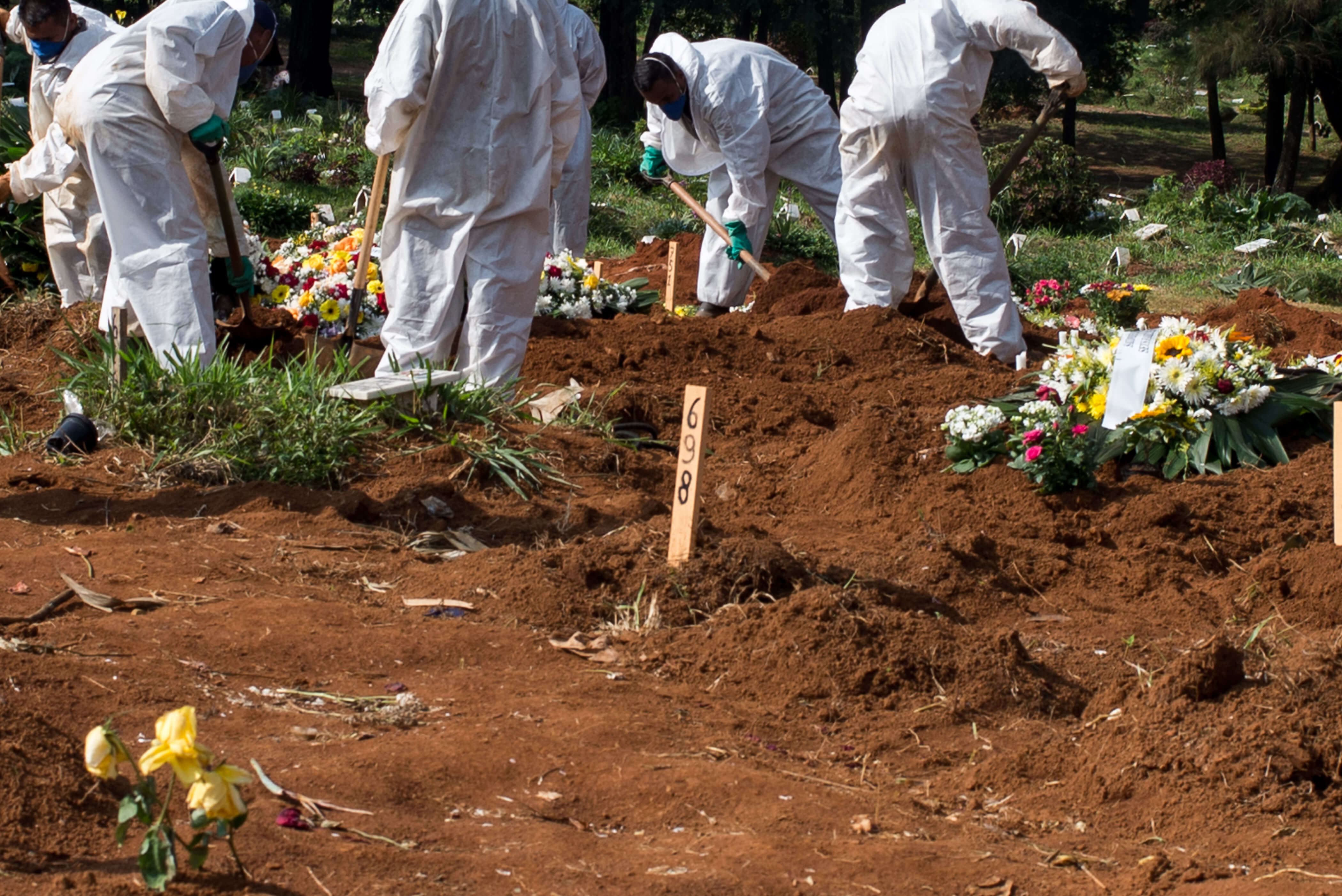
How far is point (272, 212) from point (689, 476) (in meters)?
7.54

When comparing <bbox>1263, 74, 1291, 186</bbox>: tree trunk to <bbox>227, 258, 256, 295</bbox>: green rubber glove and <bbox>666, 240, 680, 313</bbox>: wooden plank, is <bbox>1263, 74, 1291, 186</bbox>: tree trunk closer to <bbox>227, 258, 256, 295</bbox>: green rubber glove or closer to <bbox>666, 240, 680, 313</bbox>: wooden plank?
<bbox>666, 240, 680, 313</bbox>: wooden plank

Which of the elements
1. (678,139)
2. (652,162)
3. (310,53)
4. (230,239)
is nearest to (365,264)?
(230,239)

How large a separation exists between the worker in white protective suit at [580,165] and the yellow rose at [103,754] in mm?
7734

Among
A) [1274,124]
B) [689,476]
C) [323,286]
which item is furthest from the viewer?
[1274,124]

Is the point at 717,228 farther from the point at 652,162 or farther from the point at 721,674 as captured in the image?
the point at 721,674

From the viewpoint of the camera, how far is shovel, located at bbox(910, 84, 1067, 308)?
22.4 ft

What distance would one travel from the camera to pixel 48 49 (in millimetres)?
6418

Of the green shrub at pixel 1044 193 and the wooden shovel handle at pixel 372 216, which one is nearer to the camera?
the wooden shovel handle at pixel 372 216

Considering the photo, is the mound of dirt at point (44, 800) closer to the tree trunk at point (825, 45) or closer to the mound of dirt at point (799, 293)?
the mound of dirt at point (799, 293)

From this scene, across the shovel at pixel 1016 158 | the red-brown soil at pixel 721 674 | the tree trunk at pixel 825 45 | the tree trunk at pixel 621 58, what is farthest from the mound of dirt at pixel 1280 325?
the tree trunk at pixel 621 58

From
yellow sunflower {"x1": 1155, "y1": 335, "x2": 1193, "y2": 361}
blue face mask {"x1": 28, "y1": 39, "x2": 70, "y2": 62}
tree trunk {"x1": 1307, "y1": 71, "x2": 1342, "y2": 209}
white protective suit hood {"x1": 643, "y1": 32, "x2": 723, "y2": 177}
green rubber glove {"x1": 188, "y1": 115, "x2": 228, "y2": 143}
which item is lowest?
tree trunk {"x1": 1307, "y1": 71, "x2": 1342, "y2": 209}

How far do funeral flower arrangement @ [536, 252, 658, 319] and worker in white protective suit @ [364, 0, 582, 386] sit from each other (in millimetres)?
1753

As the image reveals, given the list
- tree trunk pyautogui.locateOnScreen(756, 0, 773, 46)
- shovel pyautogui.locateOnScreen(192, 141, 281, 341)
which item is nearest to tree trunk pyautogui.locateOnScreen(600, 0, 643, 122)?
tree trunk pyautogui.locateOnScreen(756, 0, 773, 46)

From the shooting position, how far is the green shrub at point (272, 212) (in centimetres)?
983
